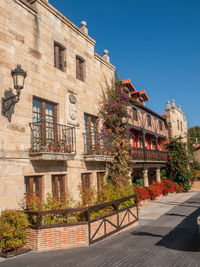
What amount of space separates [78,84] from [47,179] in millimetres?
5256

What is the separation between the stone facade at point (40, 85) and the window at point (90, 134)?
385 millimetres

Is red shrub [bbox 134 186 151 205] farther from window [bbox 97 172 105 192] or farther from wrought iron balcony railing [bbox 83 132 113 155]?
wrought iron balcony railing [bbox 83 132 113 155]

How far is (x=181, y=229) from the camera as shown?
32.4 ft

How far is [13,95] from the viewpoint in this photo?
856cm

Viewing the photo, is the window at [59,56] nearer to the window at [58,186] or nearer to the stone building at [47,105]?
the stone building at [47,105]

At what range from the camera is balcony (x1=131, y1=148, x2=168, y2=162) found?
721 inches

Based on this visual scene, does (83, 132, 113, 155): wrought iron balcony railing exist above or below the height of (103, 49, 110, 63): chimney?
below

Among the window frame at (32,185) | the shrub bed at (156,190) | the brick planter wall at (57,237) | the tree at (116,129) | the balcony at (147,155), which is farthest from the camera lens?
the balcony at (147,155)

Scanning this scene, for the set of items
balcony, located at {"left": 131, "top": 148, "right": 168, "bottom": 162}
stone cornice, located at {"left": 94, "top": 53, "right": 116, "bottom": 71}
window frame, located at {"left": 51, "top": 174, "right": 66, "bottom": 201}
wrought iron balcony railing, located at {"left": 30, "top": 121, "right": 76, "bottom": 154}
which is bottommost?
window frame, located at {"left": 51, "top": 174, "right": 66, "bottom": 201}

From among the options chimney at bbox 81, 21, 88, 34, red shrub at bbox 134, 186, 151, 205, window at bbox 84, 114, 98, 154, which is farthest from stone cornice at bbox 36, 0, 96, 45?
red shrub at bbox 134, 186, 151, 205

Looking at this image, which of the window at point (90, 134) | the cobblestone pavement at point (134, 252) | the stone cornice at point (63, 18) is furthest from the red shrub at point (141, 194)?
the stone cornice at point (63, 18)

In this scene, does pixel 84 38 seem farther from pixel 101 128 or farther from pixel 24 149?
pixel 24 149

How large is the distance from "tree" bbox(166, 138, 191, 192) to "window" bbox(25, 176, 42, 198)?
59.7ft

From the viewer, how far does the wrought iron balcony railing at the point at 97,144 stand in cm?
1270
